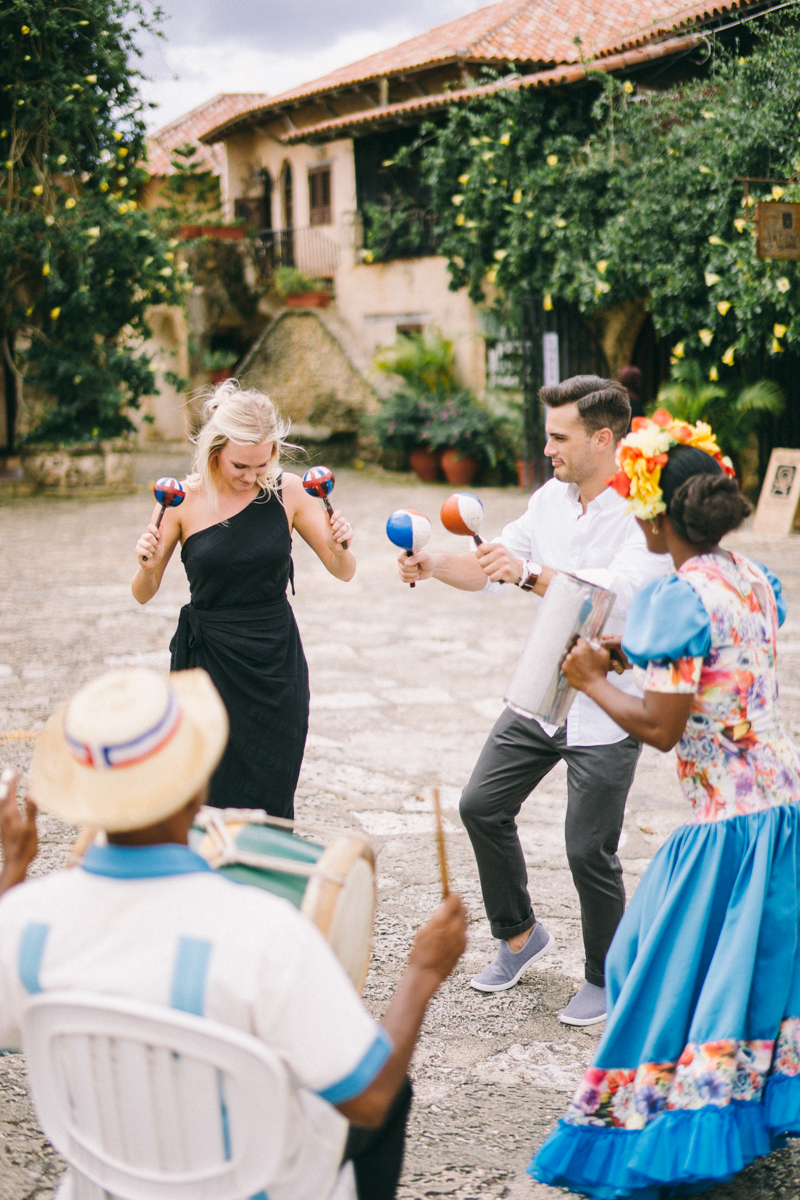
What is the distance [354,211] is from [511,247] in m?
7.30

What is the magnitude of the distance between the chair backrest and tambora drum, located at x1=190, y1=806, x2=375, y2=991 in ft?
1.16

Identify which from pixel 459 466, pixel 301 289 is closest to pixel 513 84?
pixel 459 466

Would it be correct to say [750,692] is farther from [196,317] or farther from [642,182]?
[196,317]

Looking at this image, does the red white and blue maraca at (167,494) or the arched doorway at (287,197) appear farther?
the arched doorway at (287,197)

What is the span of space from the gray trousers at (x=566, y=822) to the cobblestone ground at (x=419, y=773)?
0.93 feet

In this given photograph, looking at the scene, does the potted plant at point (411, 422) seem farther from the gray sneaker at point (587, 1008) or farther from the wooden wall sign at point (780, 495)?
the gray sneaker at point (587, 1008)

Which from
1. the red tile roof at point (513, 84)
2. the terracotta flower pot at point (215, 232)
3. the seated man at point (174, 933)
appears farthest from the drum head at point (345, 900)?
the terracotta flower pot at point (215, 232)

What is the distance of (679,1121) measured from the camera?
2.35 m

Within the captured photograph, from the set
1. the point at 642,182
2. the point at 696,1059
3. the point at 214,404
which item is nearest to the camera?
the point at 696,1059

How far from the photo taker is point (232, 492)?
3629 millimetres

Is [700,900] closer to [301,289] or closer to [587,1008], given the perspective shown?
[587,1008]

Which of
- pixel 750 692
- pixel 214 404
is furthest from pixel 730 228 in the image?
pixel 750 692

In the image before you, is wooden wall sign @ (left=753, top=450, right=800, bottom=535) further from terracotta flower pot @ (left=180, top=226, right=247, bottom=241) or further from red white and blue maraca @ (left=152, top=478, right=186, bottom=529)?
terracotta flower pot @ (left=180, top=226, right=247, bottom=241)

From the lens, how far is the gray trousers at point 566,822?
3186 millimetres
